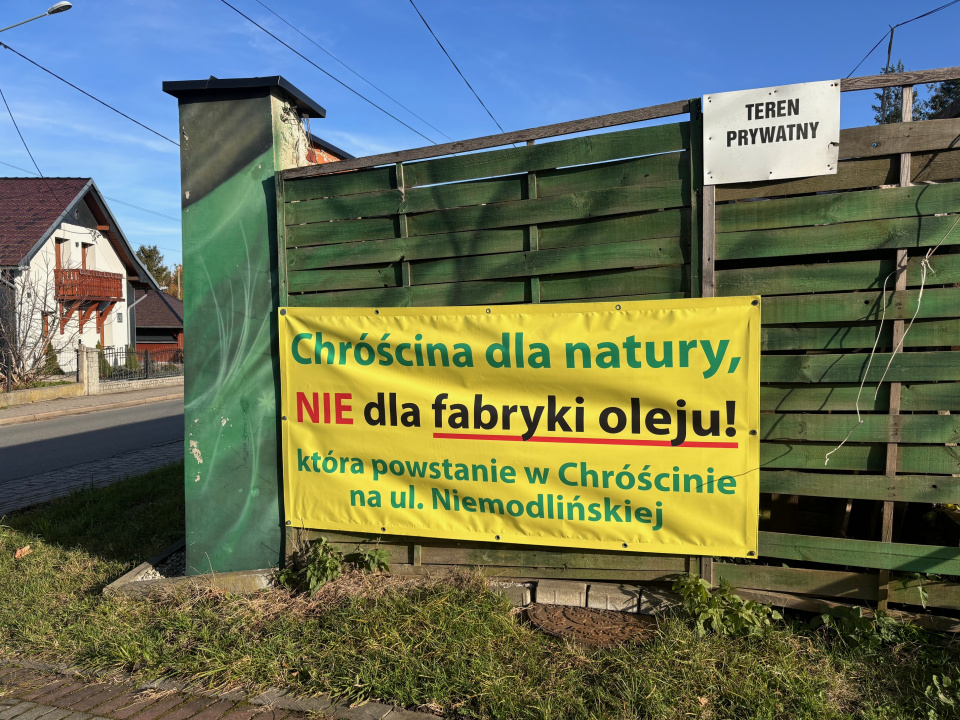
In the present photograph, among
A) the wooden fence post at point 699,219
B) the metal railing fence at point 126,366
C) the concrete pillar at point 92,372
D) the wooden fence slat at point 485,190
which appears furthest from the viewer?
the metal railing fence at point 126,366

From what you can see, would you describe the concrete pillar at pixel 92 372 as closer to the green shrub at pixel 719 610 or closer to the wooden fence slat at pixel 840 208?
the green shrub at pixel 719 610

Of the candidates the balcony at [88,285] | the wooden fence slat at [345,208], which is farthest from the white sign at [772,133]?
the balcony at [88,285]

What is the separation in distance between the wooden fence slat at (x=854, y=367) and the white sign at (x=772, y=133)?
0.87m

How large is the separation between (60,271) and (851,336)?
29.0 m

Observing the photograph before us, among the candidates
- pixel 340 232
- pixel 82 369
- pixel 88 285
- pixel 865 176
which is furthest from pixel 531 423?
pixel 88 285

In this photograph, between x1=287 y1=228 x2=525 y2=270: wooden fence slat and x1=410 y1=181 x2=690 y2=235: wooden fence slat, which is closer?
x1=410 y1=181 x2=690 y2=235: wooden fence slat

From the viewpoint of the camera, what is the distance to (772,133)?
125 inches

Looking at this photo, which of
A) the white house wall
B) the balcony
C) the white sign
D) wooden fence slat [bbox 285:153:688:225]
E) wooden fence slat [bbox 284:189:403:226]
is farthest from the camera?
the balcony

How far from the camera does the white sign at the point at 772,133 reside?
10.2 feet

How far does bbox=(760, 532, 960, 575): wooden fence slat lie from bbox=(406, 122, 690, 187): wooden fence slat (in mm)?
2019

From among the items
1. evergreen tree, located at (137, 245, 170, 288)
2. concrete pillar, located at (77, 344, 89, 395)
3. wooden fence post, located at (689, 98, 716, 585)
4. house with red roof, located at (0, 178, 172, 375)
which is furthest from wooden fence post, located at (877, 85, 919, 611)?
evergreen tree, located at (137, 245, 170, 288)

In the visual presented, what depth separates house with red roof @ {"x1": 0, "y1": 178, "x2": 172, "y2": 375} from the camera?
23.0 meters

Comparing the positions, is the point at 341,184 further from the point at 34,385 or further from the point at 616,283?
the point at 34,385

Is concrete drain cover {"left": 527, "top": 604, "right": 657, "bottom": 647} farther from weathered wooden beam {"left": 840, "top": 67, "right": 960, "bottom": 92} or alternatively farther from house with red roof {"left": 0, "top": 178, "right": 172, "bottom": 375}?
house with red roof {"left": 0, "top": 178, "right": 172, "bottom": 375}
